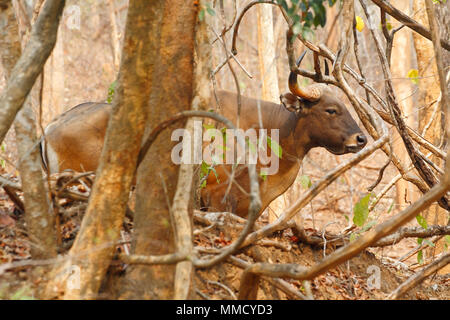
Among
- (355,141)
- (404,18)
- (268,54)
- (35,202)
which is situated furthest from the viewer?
(268,54)

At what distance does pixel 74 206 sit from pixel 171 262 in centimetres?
137

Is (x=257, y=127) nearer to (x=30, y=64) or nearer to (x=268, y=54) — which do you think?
(x=268, y=54)

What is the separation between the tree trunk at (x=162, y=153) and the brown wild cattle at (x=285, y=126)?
2.49 meters

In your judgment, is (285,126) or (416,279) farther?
(285,126)

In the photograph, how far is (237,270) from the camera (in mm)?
4426

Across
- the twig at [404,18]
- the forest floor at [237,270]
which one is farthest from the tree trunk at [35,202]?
the twig at [404,18]

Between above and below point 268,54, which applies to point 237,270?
below

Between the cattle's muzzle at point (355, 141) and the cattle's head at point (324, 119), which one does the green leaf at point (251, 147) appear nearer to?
the cattle's head at point (324, 119)

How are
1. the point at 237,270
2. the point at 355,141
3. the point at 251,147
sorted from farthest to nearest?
1. the point at 355,141
2. the point at 237,270
3. the point at 251,147

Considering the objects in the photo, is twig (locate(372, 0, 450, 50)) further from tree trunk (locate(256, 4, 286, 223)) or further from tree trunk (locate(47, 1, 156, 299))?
tree trunk (locate(256, 4, 286, 223))

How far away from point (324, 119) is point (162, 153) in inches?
141

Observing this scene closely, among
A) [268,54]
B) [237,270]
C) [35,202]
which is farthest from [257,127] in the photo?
[35,202]

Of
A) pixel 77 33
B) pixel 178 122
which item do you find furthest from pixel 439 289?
pixel 77 33
